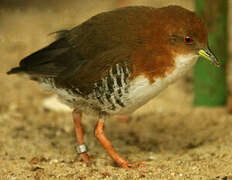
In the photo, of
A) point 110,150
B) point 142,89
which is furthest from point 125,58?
point 110,150

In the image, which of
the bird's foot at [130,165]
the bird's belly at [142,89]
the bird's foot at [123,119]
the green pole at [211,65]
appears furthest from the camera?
the bird's foot at [123,119]

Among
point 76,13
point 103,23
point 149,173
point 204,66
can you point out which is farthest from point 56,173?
point 76,13

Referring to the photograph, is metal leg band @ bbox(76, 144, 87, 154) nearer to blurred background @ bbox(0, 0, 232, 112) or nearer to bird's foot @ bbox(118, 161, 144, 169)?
bird's foot @ bbox(118, 161, 144, 169)

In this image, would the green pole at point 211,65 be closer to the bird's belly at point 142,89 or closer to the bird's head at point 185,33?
the bird's head at point 185,33

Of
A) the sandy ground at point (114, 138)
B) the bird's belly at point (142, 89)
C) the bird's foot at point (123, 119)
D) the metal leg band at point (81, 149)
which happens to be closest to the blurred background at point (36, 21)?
the sandy ground at point (114, 138)

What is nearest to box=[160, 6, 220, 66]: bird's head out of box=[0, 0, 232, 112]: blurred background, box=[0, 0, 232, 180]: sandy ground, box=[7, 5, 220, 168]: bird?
box=[7, 5, 220, 168]: bird

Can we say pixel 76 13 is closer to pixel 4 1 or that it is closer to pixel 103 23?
pixel 4 1

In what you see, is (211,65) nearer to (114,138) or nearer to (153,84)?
(114,138)
